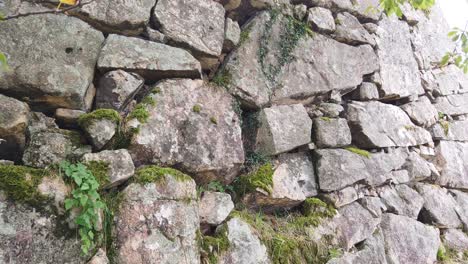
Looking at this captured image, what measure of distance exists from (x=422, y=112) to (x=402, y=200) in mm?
1641

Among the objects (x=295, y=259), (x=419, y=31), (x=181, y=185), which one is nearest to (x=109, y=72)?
(x=181, y=185)

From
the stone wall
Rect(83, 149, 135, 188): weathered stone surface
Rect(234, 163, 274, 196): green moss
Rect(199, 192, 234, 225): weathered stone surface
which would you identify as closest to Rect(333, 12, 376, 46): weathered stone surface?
the stone wall

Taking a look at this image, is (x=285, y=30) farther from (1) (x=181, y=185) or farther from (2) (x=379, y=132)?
(1) (x=181, y=185)

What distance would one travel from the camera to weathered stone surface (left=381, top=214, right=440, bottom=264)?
3.60m

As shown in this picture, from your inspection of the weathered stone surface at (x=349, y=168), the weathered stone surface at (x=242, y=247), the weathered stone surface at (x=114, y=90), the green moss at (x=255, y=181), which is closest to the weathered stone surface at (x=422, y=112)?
the weathered stone surface at (x=349, y=168)

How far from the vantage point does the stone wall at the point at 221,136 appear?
6.83 ft

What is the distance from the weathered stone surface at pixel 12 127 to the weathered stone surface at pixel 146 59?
2.01 feet

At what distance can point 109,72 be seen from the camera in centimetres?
248

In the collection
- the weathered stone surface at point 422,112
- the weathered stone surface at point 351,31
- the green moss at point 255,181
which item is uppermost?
the weathered stone surface at point 351,31

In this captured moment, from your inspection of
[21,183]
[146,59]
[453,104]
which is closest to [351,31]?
[146,59]

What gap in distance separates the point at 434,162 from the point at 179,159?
162 inches

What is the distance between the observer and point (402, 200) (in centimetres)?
405

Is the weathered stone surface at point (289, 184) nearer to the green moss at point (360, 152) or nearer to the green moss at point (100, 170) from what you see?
the green moss at point (360, 152)

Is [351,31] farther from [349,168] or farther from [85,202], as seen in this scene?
[85,202]
